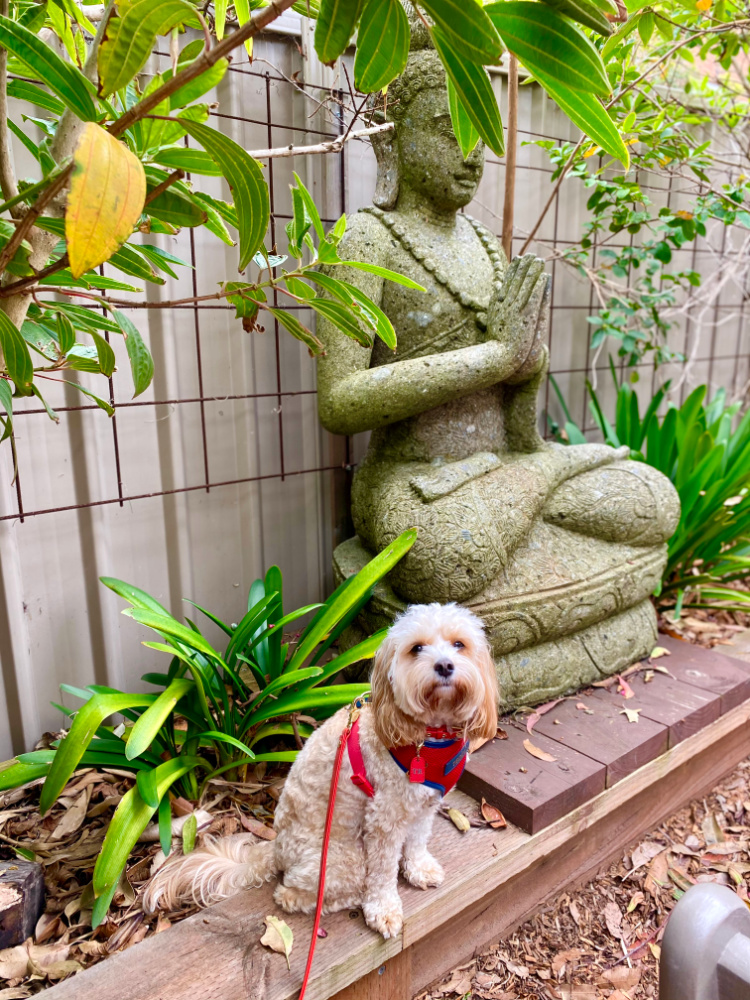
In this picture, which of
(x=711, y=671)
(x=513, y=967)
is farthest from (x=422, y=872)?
(x=711, y=671)

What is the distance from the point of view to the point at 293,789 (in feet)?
4.86

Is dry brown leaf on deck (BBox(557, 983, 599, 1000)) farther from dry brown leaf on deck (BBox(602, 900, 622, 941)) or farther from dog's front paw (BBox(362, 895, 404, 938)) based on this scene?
dog's front paw (BBox(362, 895, 404, 938))

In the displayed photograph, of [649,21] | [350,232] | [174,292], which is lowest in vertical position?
[174,292]

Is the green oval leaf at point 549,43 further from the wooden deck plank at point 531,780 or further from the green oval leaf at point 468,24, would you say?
the wooden deck plank at point 531,780

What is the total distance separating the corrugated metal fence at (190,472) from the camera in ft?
6.85

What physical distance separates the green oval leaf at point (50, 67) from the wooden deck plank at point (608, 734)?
193cm

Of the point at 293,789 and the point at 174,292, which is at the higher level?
the point at 174,292

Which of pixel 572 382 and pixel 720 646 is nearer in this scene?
pixel 720 646

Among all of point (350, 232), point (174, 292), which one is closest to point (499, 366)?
point (350, 232)

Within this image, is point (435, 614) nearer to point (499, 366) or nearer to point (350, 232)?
point (499, 366)

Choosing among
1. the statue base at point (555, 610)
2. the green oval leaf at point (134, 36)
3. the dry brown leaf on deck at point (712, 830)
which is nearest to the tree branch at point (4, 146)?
the green oval leaf at point (134, 36)

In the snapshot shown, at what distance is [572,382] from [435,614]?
271cm

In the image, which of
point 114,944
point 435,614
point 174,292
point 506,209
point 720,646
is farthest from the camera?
point 720,646

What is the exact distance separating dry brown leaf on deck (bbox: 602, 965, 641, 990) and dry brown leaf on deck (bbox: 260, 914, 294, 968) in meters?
0.90
